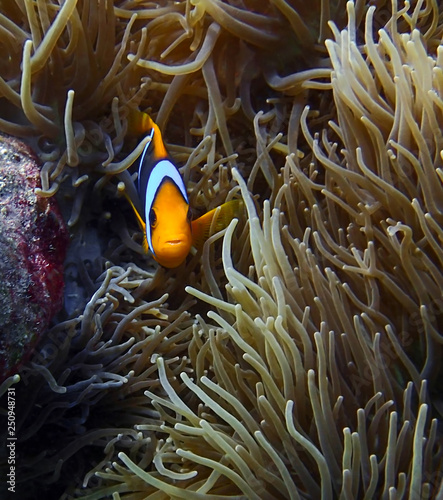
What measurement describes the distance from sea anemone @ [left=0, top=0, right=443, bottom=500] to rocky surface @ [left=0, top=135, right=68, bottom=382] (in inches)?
2.8

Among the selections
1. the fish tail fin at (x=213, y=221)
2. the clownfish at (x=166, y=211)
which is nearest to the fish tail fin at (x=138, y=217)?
the clownfish at (x=166, y=211)

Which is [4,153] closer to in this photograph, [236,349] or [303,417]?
[236,349]

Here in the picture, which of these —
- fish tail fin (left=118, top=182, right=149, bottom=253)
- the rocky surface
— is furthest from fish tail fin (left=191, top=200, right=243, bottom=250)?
the rocky surface

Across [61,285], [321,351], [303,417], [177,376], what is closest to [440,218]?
[321,351]

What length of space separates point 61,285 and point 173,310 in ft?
0.97

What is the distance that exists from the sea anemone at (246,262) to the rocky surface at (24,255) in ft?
0.23

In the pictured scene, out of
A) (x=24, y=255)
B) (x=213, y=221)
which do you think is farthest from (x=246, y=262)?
(x=24, y=255)

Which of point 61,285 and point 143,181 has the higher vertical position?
point 143,181

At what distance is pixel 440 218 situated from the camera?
1071mm

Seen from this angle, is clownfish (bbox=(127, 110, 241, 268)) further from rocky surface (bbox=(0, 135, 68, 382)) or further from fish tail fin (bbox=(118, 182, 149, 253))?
rocky surface (bbox=(0, 135, 68, 382))

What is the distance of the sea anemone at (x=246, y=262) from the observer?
1.01m

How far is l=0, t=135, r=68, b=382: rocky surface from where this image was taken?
1.05 meters

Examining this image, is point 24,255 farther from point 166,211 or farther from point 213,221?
point 213,221

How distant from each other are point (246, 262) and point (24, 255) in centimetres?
54
